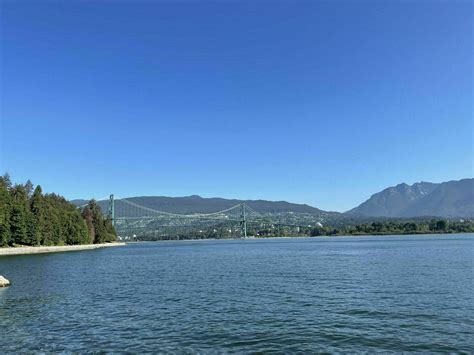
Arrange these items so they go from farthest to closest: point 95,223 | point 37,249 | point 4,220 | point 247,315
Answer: point 95,223 → point 37,249 → point 4,220 → point 247,315

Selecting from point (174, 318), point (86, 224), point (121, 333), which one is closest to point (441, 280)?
point (174, 318)

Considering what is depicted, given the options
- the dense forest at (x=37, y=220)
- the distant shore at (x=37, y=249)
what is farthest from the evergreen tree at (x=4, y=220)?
the distant shore at (x=37, y=249)

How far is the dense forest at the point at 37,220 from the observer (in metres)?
82.8

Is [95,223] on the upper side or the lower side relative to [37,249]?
upper

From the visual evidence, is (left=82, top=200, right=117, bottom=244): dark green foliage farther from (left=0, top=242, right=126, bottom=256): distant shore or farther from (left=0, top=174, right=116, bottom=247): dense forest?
(left=0, top=242, right=126, bottom=256): distant shore

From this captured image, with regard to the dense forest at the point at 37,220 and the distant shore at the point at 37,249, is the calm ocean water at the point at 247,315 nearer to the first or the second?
the distant shore at the point at 37,249

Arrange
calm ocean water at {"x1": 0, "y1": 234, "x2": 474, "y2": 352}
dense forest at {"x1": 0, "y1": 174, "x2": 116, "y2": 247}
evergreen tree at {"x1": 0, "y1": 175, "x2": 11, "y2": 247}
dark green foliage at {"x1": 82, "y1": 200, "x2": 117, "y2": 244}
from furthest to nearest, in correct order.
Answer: dark green foliage at {"x1": 82, "y1": 200, "x2": 117, "y2": 244} → dense forest at {"x1": 0, "y1": 174, "x2": 116, "y2": 247} → evergreen tree at {"x1": 0, "y1": 175, "x2": 11, "y2": 247} → calm ocean water at {"x1": 0, "y1": 234, "x2": 474, "y2": 352}

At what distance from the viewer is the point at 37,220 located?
94.5 metres

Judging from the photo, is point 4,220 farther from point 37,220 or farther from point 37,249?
point 37,220

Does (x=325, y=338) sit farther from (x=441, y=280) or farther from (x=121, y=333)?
(x=441, y=280)

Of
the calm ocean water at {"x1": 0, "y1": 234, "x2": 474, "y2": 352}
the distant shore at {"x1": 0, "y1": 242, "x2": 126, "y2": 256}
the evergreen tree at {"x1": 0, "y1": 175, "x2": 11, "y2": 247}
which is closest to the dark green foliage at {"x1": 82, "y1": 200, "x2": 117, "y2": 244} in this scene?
the distant shore at {"x1": 0, "y1": 242, "x2": 126, "y2": 256}

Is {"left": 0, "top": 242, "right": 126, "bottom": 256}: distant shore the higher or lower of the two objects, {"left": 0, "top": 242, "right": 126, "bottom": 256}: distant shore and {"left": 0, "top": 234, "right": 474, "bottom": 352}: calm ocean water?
the higher

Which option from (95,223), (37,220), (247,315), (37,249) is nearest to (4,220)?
(37,249)

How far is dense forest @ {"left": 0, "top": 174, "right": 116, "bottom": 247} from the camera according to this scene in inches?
3260
